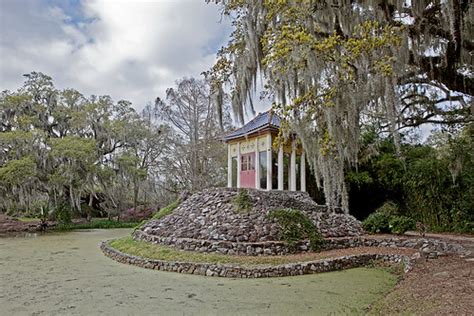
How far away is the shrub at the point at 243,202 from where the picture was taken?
8695 mm

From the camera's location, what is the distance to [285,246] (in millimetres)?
7551

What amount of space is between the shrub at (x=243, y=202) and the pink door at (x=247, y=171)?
2301mm

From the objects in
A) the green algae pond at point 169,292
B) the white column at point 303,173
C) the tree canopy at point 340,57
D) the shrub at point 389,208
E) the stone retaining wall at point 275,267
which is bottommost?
the green algae pond at point 169,292

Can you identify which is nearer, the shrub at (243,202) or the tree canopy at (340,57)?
the tree canopy at (340,57)

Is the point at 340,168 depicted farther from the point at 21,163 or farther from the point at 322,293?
the point at 21,163

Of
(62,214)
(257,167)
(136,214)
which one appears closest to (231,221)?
(257,167)

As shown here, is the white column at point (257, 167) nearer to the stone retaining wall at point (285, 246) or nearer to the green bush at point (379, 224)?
the green bush at point (379, 224)

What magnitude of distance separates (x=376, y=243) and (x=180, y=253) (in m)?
4.19

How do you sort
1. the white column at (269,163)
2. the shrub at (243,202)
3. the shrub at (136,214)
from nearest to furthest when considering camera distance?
the shrub at (243,202) < the white column at (269,163) < the shrub at (136,214)

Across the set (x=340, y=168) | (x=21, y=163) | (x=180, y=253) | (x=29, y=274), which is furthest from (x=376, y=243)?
(x=21, y=163)

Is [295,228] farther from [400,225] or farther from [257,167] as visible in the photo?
[257,167]

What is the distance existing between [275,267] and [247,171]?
580 centimetres

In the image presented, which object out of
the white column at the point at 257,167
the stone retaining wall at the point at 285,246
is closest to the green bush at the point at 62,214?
the white column at the point at 257,167

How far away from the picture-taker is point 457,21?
3961 mm
